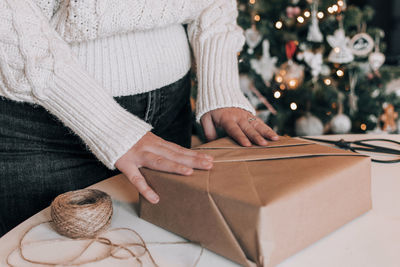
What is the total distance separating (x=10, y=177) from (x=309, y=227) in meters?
0.55

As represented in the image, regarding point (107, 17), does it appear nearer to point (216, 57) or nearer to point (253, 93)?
point (216, 57)

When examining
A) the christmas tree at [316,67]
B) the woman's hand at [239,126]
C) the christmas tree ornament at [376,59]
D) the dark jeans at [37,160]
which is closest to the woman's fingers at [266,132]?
the woman's hand at [239,126]

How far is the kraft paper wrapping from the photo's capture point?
460 mm

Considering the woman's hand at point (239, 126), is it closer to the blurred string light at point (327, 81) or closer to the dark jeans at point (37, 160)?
the dark jeans at point (37, 160)

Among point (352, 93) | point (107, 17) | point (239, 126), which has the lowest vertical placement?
point (352, 93)

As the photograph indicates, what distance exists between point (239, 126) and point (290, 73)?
1.41 meters

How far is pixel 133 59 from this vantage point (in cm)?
77

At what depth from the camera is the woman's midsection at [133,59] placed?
73cm

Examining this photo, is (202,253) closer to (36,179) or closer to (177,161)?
(177,161)

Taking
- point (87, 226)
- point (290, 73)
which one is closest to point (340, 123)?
point (290, 73)

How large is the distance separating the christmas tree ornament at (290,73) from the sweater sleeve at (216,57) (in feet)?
3.92

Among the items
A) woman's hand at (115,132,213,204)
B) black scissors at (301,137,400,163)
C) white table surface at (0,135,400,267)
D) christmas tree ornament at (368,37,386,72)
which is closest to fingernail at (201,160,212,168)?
woman's hand at (115,132,213,204)

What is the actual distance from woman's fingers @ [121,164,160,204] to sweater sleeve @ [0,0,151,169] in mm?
33

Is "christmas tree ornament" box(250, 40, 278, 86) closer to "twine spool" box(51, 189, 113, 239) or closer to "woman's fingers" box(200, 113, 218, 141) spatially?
"woman's fingers" box(200, 113, 218, 141)
